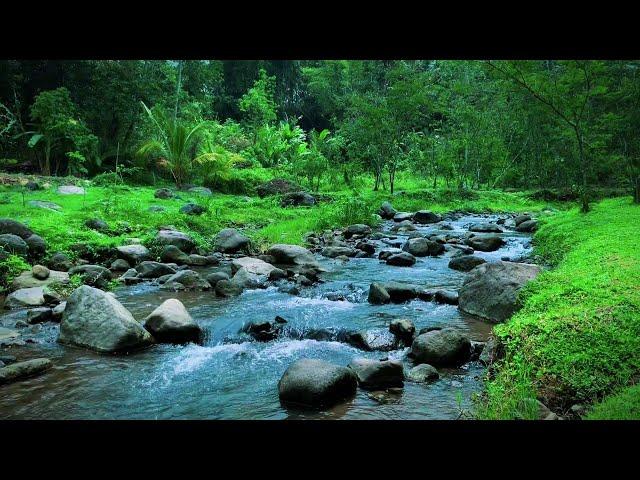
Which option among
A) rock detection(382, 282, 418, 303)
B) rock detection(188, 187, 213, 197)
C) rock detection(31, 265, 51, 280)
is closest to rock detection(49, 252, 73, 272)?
rock detection(31, 265, 51, 280)

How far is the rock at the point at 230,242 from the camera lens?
1177 centimetres

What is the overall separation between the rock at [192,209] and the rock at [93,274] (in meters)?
5.78

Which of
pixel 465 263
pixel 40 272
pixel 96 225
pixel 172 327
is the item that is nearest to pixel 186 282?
pixel 40 272

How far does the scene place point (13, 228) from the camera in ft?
31.0

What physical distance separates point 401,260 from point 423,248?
1333mm

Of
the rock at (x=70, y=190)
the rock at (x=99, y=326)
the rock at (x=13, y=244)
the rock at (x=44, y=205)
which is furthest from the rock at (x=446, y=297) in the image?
the rock at (x=70, y=190)

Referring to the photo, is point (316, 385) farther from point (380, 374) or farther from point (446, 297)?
point (446, 297)

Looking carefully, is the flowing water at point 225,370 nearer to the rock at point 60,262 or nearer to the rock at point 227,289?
the rock at point 227,289

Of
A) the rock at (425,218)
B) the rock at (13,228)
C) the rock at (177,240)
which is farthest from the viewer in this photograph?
the rock at (425,218)
